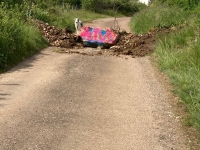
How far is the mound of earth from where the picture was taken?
15.0m

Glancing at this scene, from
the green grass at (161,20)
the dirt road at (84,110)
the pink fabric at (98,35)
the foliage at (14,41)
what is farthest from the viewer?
the green grass at (161,20)

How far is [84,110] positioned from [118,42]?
9.94 meters

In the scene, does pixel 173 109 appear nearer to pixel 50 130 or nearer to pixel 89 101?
pixel 89 101

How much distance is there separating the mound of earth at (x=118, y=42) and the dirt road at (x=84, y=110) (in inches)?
150

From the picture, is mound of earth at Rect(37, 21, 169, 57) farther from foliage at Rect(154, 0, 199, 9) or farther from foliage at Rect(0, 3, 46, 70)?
foliage at Rect(154, 0, 199, 9)

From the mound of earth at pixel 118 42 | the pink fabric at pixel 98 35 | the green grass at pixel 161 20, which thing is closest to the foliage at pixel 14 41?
the mound of earth at pixel 118 42

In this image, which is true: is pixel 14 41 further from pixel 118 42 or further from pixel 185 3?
pixel 185 3

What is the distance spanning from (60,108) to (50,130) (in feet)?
3.80

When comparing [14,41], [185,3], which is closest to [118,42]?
[14,41]

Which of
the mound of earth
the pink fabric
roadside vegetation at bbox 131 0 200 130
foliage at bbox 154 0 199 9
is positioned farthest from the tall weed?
foliage at bbox 154 0 199 9

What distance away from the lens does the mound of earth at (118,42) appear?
592 inches

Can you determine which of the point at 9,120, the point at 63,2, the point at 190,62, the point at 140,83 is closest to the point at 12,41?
the point at 140,83

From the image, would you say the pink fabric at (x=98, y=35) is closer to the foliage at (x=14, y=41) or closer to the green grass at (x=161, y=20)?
the foliage at (x=14, y=41)

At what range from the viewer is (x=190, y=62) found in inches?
400
